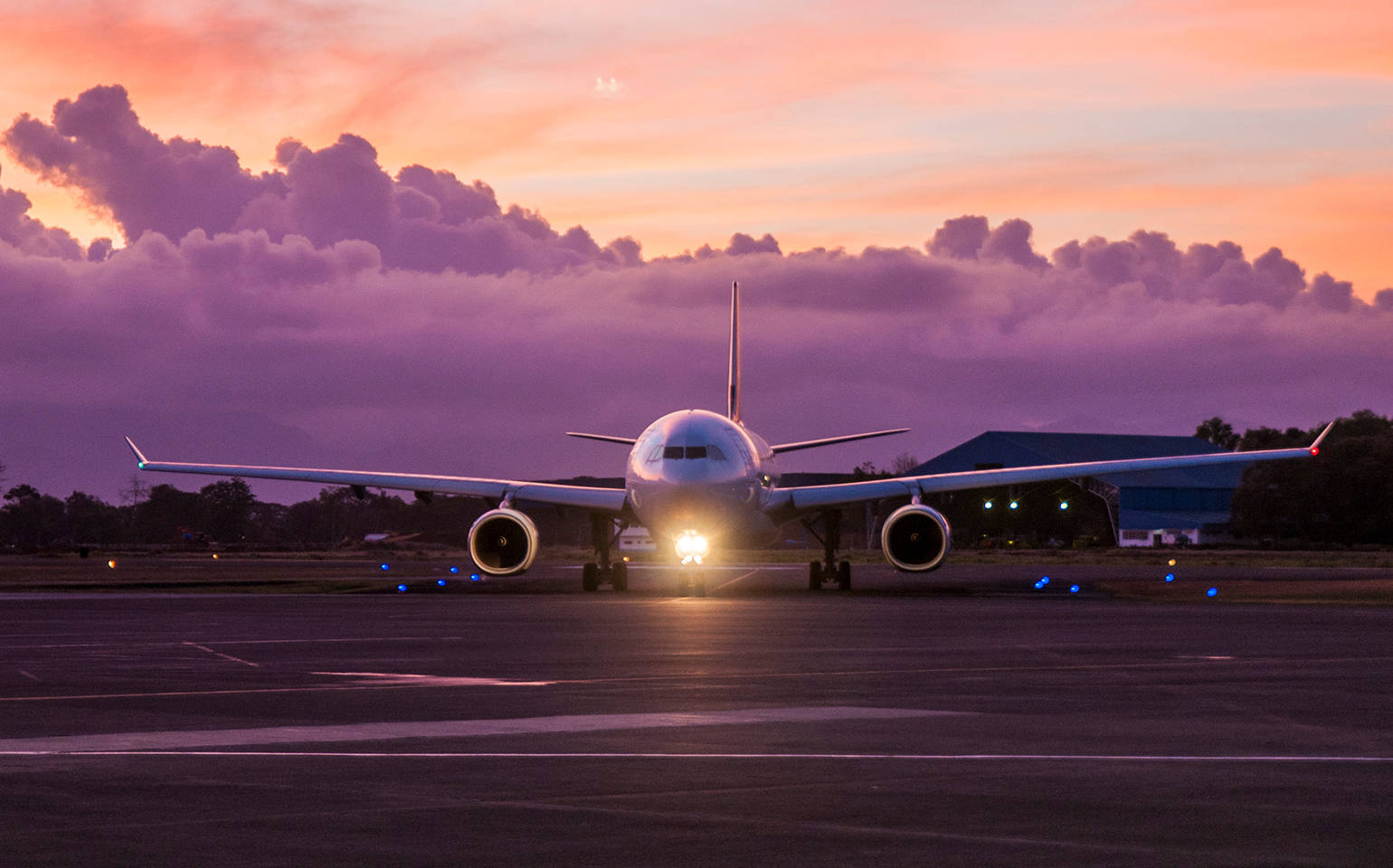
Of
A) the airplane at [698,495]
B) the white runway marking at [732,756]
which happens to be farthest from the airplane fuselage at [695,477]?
the white runway marking at [732,756]

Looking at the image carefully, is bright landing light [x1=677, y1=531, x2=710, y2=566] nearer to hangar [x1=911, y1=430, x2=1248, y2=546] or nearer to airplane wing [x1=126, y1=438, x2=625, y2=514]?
airplane wing [x1=126, y1=438, x2=625, y2=514]

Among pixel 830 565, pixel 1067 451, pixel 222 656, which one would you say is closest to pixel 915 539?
pixel 830 565

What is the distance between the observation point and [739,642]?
82.3 feet

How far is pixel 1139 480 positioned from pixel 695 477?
110 meters

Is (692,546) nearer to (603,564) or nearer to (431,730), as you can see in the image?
(603,564)

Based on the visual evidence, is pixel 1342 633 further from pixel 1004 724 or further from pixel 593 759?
pixel 593 759

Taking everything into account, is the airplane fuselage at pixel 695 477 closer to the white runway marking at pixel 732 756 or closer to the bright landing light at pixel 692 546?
the bright landing light at pixel 692 546

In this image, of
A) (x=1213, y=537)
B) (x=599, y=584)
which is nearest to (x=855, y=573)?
(x=599, y=584)

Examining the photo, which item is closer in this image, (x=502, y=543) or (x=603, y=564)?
(x=502, y=543)

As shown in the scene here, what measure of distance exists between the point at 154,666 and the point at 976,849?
1427 cm

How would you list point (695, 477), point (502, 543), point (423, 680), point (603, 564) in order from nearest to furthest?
point (423, 680)
point (695, 477)
point (502, 543)
point (603, 564)

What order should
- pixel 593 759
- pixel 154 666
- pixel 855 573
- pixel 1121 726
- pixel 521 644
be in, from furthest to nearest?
pixel 855 573, pixel 521 644, pixel 154 666, pixel 1121 726, pixel 593 759

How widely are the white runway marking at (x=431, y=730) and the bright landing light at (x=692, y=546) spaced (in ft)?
97.6

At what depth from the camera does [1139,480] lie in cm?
14762
